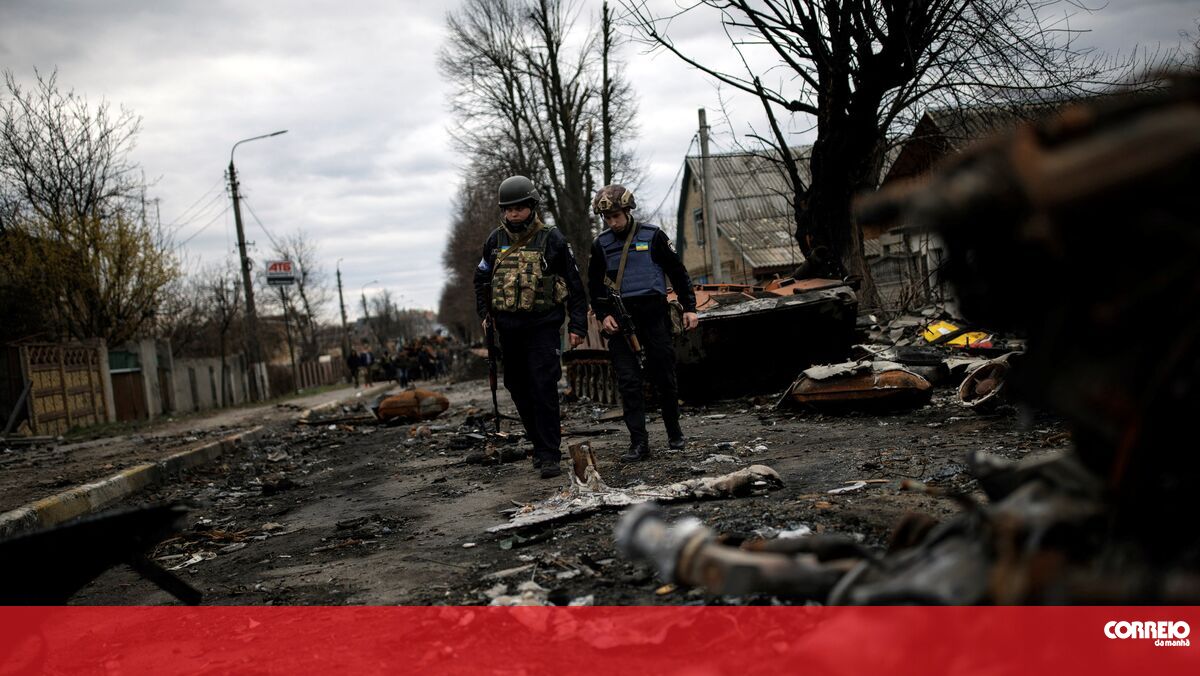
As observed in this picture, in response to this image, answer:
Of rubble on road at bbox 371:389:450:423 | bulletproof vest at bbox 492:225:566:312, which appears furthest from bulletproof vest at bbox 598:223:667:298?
rubble on road at bbox 371:389:450:423

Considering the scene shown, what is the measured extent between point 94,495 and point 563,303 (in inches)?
172

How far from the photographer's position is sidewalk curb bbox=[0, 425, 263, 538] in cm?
601

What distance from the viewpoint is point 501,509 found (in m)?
4.65

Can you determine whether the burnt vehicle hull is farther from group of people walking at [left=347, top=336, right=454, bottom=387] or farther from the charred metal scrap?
group of people walking at [left=347, top=336, right=454, bottom=387]

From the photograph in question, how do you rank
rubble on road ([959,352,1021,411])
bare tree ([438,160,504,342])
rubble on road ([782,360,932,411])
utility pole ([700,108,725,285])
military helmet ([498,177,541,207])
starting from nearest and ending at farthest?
military helmet ([498,177,541,207]) → rubble on road ([959,352,1021,411]) → rubble on road ([782,360,932,411]) → utility pole ([700,108,725,285]) → bare tree ([438,160,504,342])

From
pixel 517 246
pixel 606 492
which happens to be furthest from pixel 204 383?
pixel 606 492

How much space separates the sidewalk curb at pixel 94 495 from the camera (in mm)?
6008

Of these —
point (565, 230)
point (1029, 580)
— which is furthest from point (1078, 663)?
point (565, 230)

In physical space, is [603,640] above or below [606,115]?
below

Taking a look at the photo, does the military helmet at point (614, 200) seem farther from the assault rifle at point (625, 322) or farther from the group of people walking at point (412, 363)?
the group of people walking at point (412, 363)

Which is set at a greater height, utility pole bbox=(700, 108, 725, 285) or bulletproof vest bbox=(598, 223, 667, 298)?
utility pole bbox=(700, 108, 725, 285)

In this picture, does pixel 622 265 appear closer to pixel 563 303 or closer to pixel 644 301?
pixel 644 301

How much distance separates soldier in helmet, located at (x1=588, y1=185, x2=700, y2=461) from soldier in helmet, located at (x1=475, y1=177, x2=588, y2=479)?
0.97ft

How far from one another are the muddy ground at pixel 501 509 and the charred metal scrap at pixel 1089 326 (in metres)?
0.31
